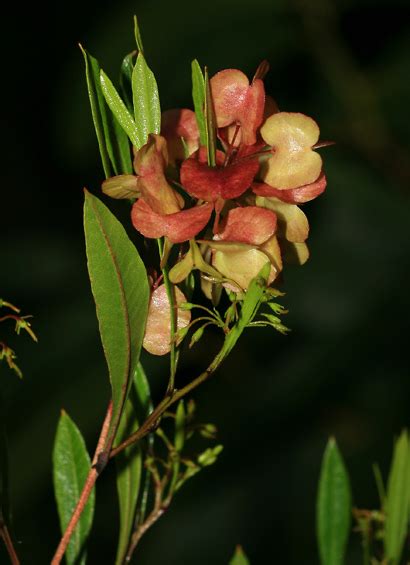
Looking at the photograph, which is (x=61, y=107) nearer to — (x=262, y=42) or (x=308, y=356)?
(x=262, y=42)

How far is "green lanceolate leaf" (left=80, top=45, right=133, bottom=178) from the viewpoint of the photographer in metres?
0.44

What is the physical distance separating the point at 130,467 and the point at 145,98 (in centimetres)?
23

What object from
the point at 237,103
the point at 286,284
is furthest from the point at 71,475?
the point at 286,284

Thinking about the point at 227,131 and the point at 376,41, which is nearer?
the point at 227,131

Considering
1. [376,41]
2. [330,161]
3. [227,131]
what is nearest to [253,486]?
[330,161]

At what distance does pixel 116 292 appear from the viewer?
42cm

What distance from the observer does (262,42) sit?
208 centimetres

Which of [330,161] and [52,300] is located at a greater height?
[330,161]

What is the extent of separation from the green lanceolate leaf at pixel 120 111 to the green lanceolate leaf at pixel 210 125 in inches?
1.8

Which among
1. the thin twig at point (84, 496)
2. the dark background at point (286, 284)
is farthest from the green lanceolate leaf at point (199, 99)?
the dark background at point (286, 284)

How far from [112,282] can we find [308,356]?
163cm

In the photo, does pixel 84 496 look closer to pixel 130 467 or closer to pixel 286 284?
pixel 130 467

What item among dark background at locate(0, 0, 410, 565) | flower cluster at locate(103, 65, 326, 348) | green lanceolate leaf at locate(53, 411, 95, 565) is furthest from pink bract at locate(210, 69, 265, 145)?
dark background at locate(0, 0, 410, 565)

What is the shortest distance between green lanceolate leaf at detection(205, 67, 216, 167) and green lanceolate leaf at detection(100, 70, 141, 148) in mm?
45
